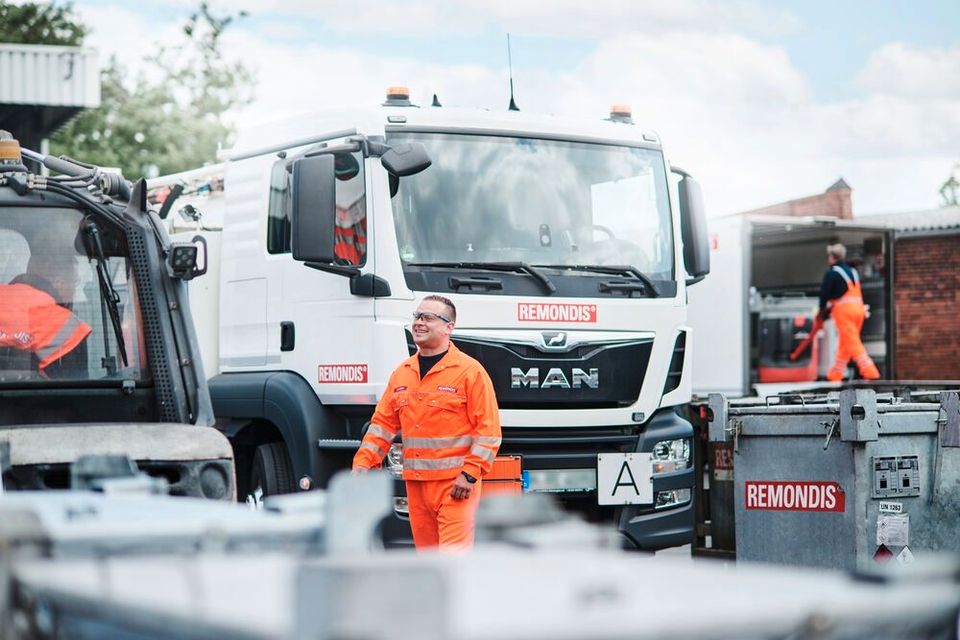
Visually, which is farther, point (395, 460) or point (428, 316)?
point (395, 460)

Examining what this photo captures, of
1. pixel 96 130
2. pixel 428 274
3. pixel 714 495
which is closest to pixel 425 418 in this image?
pixel 428 274

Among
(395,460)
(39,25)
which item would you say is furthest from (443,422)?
(39,25)

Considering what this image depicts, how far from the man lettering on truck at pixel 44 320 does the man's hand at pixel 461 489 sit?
1.94 m

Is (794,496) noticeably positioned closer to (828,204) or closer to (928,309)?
(928,309)

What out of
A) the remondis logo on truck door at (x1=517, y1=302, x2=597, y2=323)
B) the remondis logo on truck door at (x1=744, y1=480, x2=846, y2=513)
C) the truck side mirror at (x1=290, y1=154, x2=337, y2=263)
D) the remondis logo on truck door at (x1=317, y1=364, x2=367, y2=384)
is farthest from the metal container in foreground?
the truck side mirror at (x1=290, y1=154, x2=337, y2=263)

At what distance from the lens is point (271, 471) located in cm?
823

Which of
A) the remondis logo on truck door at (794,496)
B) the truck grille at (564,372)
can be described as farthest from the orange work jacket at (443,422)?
the remondis logo on truck door at (794,496)

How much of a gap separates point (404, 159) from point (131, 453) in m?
3.26

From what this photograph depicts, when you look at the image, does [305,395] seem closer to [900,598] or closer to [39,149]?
[900,598]

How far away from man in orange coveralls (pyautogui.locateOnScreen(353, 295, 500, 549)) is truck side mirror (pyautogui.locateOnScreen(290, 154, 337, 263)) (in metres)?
0.72

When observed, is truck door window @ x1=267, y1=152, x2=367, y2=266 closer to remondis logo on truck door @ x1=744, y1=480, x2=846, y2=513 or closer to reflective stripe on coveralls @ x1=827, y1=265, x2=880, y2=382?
remondis logo on truck door @ x1=744, y1=480, x2=846, y2=513

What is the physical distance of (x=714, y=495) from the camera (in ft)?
27.9

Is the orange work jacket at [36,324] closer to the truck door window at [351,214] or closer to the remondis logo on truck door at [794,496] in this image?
the truck door window at [351,214]

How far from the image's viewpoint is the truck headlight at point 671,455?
841 cm
